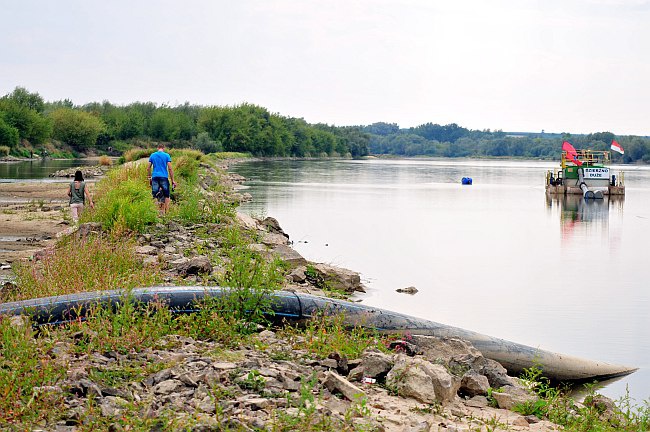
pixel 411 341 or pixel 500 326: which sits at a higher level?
pixel 411 341

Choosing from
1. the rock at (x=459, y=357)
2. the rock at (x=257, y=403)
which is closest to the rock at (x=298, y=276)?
the rock at (x=459, y=357)

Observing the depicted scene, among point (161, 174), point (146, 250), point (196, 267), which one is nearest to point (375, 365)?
point (196, 267)

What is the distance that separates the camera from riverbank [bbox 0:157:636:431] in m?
5.97

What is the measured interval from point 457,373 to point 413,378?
1176mm

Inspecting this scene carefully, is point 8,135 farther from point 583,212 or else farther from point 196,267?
point 196,267

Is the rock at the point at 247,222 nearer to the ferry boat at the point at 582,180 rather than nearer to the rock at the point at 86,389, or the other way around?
the rock at the point at 86,389

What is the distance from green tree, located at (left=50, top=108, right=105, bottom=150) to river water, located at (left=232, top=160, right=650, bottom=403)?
69.0m

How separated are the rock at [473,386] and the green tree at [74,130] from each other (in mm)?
106690

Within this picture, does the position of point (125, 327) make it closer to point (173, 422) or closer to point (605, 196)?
point (173, 422)

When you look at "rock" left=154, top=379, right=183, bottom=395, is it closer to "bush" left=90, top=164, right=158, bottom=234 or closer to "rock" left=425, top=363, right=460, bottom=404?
"rock" left=425, top=363, right=460, bottom=404

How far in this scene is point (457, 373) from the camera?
323 inches

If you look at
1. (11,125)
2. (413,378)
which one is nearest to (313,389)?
(413,378)

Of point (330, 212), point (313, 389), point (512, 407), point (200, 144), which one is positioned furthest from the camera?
point (200, 144)

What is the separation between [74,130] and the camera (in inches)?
4250
